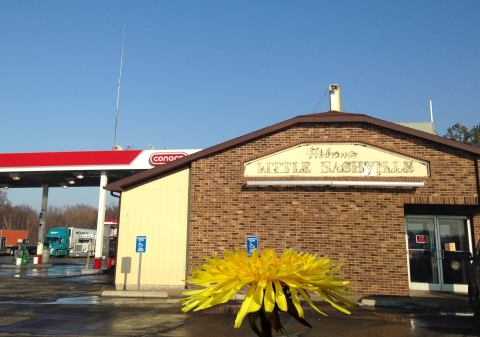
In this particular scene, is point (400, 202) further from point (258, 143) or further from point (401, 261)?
point (258, 143)

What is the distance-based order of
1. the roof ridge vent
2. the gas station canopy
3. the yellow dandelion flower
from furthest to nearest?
the gas station canopy
the roof ridge vent
the yellow dandelion flower

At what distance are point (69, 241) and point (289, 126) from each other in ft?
146

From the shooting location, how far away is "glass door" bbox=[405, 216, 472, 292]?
53.3ft

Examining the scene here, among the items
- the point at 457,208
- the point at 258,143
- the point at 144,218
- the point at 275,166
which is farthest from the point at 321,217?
the point at 144,218

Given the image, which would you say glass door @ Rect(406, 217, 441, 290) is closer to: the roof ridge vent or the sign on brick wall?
the sign on brick wall

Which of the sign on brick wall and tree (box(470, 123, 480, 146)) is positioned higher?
tree (box(470, 123, 480, 146))

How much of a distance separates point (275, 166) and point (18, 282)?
45.4 feet

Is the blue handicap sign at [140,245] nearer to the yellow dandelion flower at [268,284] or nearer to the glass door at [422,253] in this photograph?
the glass door at [422,253]

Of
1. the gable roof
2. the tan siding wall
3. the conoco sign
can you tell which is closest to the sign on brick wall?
the gable roof

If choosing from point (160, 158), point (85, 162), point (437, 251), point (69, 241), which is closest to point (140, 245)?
point (160, 158)

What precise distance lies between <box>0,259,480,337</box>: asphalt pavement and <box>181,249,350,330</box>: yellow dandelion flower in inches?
319

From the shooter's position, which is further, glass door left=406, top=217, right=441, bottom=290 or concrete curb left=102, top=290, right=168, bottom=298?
glass door left=406, top=217, right=441, bottom=290

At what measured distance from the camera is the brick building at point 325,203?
611 inches

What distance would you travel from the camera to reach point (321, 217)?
15.8 meters
